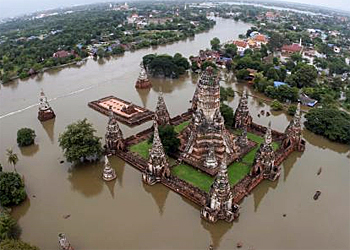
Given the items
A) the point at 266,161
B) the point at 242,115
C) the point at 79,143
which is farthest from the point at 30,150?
the point at 266,161

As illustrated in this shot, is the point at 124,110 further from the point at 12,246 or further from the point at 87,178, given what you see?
the point at 12,246

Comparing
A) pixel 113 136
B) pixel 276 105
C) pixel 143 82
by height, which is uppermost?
pixel 113 136

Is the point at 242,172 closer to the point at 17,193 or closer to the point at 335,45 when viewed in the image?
the point at 17,193

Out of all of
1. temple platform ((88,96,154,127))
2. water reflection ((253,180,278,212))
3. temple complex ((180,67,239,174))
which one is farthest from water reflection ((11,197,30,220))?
water reflection ((253,180,278,212))

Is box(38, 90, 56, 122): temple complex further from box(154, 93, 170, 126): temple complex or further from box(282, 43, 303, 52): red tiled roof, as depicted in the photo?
box(282, 43, 303, 52): red tiled roof

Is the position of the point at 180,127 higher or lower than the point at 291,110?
higher

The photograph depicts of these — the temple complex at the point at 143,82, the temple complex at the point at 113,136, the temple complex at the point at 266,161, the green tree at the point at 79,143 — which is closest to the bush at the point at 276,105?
the temple complex at the point at 266,161

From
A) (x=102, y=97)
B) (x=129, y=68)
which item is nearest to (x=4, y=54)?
(x=129, y=68)
